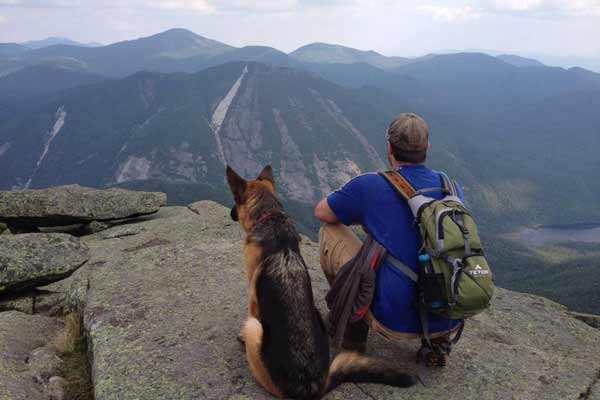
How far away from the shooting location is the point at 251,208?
7.59m

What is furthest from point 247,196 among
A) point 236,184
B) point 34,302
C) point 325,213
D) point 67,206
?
point 67,206

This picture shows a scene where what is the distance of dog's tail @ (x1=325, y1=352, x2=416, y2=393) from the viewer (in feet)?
22.6

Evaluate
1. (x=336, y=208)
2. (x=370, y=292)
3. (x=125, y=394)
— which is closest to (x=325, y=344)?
(x=370, y=292)

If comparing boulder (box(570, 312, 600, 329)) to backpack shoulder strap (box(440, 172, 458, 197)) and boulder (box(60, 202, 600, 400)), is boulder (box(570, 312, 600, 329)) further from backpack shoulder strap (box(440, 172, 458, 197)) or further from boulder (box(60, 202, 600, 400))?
backpack shoulder strap (box(440, 172, 458, 197))

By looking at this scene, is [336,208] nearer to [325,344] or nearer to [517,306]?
[325,344]

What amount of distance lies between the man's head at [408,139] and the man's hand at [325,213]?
1.35 m

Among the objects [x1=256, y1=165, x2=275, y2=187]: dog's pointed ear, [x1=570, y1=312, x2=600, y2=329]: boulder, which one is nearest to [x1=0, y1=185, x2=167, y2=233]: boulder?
[x1=256, y1=165, x2=275, y2=187]: dog's pointed ear

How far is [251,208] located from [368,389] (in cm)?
356

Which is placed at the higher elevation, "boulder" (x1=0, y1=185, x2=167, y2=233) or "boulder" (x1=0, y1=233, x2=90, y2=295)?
"boulder" (x1=0, y1=233, x2=90, y2=295)

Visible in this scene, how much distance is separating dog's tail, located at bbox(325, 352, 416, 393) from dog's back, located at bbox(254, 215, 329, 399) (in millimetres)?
421

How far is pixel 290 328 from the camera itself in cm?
626

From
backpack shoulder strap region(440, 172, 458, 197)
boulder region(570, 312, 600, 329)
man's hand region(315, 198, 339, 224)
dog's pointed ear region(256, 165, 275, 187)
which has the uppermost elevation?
backpack shoulder strap region(440, 172, 458, 197)

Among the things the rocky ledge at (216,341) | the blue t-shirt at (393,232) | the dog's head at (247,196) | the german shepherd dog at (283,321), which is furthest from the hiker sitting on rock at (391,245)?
the rocky ledge at (216,341)

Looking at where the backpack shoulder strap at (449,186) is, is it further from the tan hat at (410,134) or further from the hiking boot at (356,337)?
the hiking boot at (356,337)
